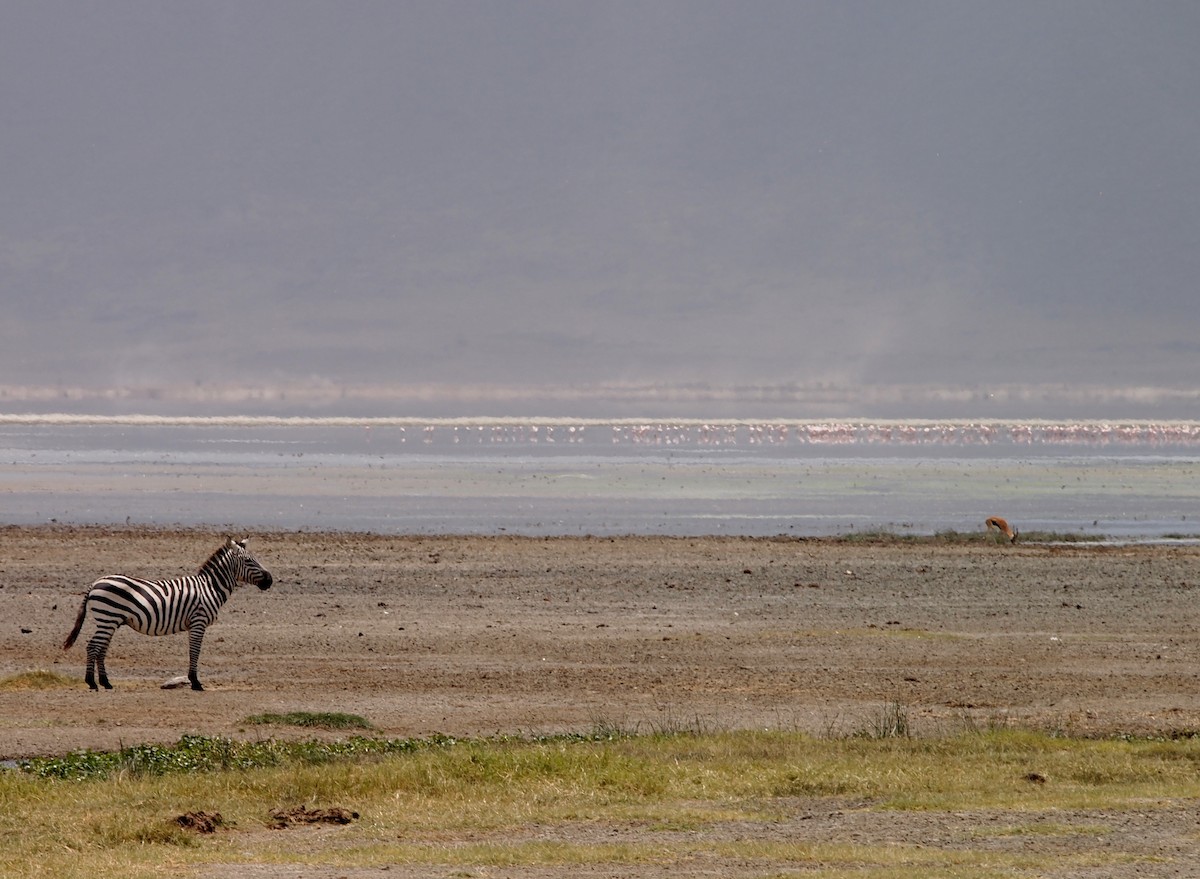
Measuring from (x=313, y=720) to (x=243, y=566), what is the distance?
167 inches

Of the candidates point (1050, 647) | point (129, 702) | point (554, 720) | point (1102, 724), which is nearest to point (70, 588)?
point (129, 702)

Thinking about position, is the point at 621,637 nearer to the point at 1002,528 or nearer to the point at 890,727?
the point at 890,727

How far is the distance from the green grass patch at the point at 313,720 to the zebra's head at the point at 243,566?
3807 millimetres

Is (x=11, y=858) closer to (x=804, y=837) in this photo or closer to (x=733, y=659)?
(x=804, y=837)

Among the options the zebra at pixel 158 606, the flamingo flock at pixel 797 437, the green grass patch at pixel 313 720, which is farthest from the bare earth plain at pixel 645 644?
the flamingo flock at pixel 797 437

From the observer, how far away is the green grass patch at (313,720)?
14.5m

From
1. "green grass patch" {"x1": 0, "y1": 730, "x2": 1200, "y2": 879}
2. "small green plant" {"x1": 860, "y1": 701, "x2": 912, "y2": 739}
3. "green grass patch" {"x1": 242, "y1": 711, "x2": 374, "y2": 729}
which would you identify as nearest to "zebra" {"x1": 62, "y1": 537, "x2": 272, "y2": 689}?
"green grass patch" {"x1": 242, "y1": 711, "x2": 374, "y2": 729}

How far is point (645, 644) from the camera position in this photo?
68.7ft

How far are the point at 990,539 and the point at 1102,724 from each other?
2056 centimetres

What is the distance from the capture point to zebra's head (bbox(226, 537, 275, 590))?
18.3 m

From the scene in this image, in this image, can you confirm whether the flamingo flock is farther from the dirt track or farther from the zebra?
the zebra

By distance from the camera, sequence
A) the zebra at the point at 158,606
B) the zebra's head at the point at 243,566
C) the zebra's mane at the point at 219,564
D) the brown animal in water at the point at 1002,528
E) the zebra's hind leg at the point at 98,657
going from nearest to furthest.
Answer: the zebra's hind leg at the point at 98,657, the zebra at the point at 158,606, the zebra's mane at the point at 219,564, the zebra's head at the point at 243,566, the brown animal in water at the point at 1002,528

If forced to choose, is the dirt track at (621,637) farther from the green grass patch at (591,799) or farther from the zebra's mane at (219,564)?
the green grass patch at (591,799)

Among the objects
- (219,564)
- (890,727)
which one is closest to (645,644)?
(219,564)
